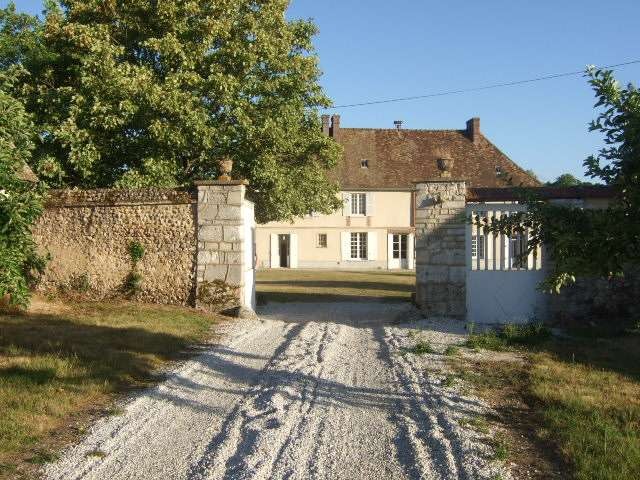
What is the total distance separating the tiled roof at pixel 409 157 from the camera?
33.9m

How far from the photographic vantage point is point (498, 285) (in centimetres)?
1109

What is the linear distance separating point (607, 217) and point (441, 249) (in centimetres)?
645

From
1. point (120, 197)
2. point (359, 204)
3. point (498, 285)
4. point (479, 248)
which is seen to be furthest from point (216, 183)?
point (359, 204)

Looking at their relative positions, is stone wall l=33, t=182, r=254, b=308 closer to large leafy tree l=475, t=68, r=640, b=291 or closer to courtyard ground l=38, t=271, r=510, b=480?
courtyard ground l=38, t=271, r=510, b=480

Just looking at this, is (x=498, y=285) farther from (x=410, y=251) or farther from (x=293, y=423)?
(x=410, y=251)

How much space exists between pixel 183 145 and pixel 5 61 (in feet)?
17.2

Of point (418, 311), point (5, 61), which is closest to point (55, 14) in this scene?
point (5, 61)

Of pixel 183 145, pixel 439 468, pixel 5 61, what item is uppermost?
pixel 5 61

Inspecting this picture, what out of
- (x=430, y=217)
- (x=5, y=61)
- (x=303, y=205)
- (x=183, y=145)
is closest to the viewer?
(x=430, y=217)

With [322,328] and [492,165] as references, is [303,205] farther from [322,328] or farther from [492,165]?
[492,165]

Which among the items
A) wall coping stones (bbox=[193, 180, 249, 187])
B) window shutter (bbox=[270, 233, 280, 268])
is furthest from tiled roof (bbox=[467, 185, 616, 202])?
window shutter (bbox=[270, 233, 280, 268])

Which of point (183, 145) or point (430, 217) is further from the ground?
point (183, 145)

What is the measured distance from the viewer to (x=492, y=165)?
1337 inches

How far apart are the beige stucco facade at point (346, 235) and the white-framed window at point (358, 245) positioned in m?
0.21
